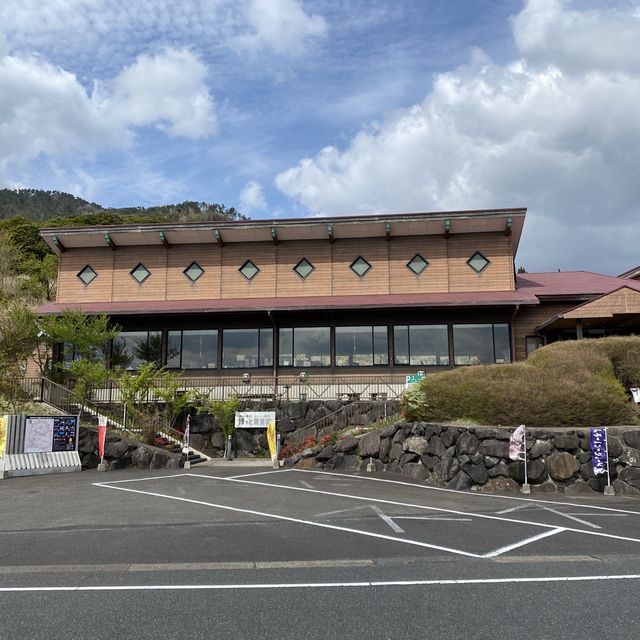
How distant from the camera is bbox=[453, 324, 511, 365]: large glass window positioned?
2411 cm

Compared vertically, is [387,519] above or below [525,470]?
below

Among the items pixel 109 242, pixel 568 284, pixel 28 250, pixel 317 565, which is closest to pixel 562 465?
pixel 317 565

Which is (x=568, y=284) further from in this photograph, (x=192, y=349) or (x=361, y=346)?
(x=192, y=349)

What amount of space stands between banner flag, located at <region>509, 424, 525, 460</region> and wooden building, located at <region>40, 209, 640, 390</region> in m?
11.1

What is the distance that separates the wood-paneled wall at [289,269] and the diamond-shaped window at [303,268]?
0.20 meters

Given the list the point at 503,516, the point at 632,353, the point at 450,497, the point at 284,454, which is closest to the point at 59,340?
the point at 284,454

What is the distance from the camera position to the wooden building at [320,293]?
24.4m

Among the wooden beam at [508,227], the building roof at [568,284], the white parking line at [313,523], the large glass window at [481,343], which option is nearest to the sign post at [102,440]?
the white parking line at [313,523]

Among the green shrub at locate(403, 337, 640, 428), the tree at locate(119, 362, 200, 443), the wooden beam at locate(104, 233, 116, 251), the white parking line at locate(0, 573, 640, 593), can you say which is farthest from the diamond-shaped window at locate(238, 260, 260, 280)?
the white parking line at locate(0, 573, 640, 593)

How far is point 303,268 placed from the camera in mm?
26656

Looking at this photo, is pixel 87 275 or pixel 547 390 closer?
pixel 547 390

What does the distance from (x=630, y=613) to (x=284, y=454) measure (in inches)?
619

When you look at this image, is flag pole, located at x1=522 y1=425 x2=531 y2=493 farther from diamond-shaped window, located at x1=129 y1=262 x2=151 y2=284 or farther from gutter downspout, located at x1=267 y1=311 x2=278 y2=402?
diamond-shaped window, located at x1=129 y1=262 x2=151 y2=284

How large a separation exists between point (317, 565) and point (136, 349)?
2125 cm
